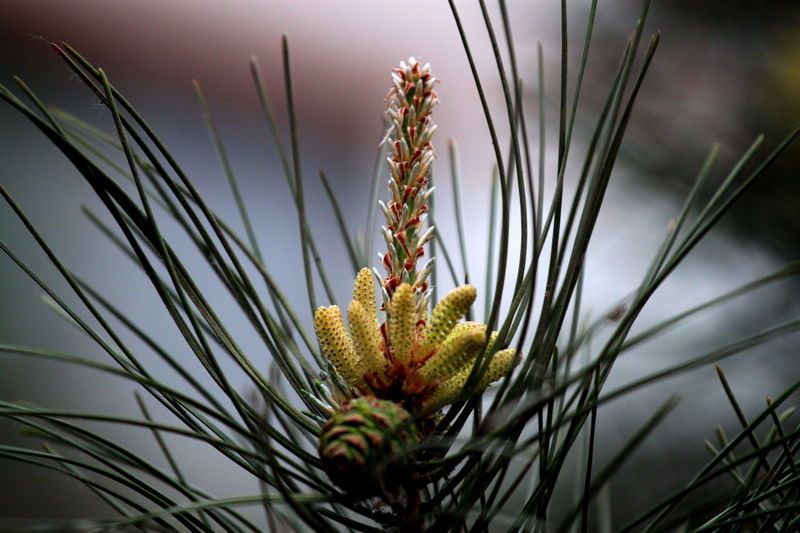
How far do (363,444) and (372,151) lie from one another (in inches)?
52.6

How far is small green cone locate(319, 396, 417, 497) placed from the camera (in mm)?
213

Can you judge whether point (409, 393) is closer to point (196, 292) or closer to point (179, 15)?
point (196, 292)

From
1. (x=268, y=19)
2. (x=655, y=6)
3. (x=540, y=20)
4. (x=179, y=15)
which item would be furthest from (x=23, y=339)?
(x=655, y=6)

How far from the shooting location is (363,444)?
0.21 m

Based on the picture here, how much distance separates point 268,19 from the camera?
1.40 m

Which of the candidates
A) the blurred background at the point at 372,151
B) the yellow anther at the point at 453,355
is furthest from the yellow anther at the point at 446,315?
the blurred background at the point at 372,151

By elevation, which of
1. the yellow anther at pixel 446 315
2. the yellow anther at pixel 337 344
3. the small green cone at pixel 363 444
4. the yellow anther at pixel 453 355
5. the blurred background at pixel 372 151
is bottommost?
the small green cone at pixel 363 444

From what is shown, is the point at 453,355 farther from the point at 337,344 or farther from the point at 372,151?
the point at 372,151

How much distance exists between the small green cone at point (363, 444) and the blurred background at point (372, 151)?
1.24ft

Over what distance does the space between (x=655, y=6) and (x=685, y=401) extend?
1.22 ft

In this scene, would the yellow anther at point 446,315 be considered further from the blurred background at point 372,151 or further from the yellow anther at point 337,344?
the blurred background at point 372,151

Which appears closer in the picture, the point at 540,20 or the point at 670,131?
the point at 670,131

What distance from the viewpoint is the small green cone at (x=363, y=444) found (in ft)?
0.70

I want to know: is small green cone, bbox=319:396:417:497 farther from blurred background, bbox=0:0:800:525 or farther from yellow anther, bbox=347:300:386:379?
blurred background, bbox=0:0:800:525
